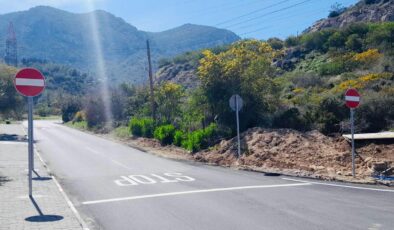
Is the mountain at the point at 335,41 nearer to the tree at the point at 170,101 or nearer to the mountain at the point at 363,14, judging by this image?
the mountain at the point at 363,14

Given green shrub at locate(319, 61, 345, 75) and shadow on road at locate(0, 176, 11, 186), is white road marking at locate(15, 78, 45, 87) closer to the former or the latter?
shadow on road at locate(0, 176, 11, 186)

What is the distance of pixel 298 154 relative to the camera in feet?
65.5

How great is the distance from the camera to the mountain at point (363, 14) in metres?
74.8

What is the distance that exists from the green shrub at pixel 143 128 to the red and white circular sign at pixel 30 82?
2574cm

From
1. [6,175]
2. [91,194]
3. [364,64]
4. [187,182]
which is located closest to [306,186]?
[187,182]

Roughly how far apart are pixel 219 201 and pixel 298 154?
9281mm

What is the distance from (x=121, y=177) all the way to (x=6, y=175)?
4.01 metres

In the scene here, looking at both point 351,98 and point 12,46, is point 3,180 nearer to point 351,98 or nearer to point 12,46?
point 351,98

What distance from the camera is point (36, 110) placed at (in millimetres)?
118438

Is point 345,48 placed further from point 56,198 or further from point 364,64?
point 56,198

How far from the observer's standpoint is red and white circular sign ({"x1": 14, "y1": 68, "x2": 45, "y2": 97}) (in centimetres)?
1141

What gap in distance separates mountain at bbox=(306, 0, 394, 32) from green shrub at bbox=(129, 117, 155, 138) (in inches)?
1886

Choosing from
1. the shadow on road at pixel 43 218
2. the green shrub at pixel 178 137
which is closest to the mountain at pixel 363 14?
the green shrub at pixel 178 137

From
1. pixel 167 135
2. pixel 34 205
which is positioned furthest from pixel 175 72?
pixel 34 205
